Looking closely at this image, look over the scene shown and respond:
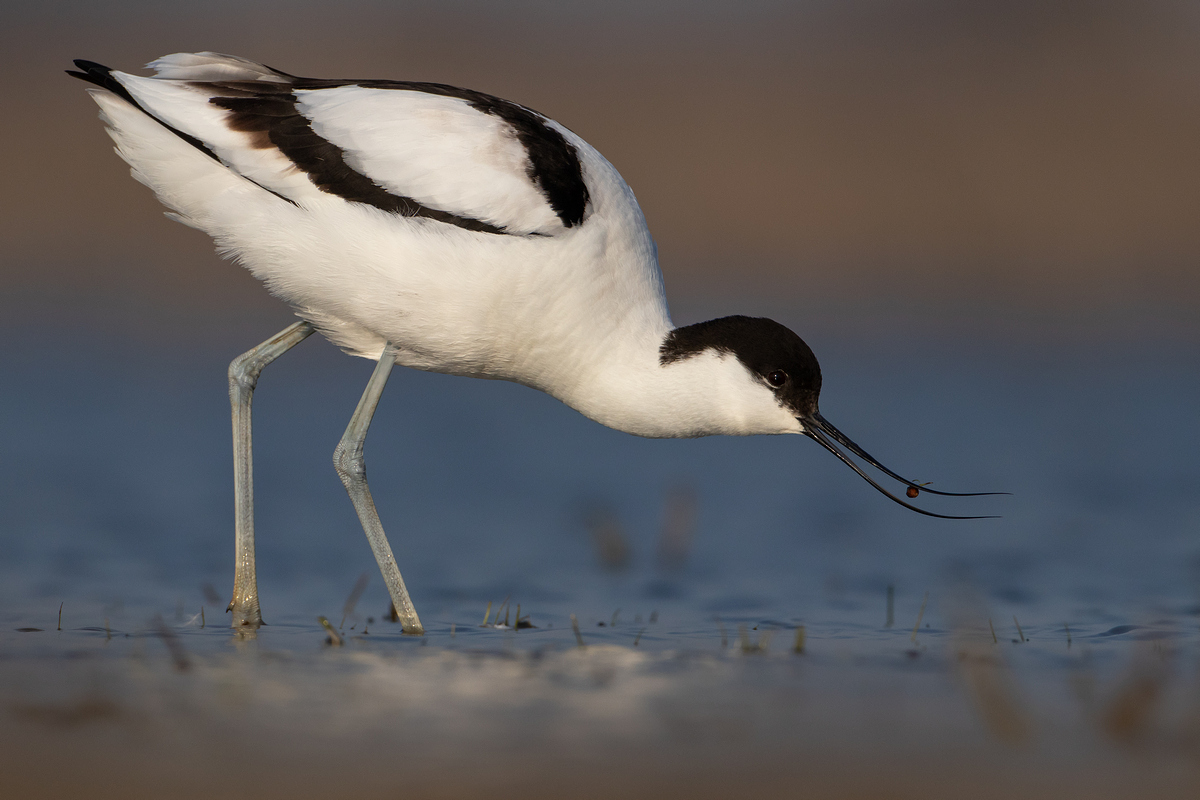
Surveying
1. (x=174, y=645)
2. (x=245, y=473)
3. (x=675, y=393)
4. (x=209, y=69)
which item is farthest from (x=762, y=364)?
(x=209, y=69)

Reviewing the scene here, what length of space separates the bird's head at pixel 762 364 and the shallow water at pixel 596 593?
0.75m

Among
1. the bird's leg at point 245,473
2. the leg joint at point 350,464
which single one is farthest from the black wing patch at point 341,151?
the leg joint at point 350,464

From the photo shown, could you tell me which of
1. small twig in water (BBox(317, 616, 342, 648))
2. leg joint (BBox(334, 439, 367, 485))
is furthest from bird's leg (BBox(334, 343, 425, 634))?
small twig in water (BBox(317, 616, 342, 648))

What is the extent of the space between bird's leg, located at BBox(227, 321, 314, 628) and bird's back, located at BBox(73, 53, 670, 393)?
40 cm

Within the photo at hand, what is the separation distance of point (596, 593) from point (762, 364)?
4.02ft

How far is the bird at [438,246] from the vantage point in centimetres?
473

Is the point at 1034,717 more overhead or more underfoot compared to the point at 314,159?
more underfoot

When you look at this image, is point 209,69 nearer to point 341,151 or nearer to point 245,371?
point 341,151

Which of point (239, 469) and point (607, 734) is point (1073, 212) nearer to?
point (239, 469)

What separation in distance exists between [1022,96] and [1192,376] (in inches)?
287

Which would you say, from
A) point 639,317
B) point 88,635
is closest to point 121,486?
point 88,635

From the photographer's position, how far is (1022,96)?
1689cm

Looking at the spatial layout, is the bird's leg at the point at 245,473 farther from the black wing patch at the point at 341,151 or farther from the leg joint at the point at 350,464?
the black wing patch at the point at 341,151

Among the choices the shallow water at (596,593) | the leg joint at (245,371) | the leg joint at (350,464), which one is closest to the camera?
the shallow water at (596,593)
